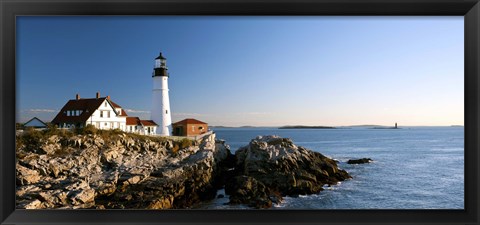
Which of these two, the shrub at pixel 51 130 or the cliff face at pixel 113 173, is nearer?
the cliff face at pixel 113 173

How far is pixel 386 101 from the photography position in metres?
4.80

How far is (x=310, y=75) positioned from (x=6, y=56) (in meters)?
3.66

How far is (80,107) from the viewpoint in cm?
371

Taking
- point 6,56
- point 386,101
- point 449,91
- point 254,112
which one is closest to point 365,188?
point 386,101

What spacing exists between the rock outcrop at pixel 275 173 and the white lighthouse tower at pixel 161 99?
1243mm

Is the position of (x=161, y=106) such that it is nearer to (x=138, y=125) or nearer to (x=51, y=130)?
(x=138, y=125)

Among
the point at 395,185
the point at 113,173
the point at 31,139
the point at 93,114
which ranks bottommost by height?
the point at 395,185

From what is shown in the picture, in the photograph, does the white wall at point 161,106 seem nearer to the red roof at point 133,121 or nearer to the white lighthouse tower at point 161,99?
the white lighthouse tower at point 161,99

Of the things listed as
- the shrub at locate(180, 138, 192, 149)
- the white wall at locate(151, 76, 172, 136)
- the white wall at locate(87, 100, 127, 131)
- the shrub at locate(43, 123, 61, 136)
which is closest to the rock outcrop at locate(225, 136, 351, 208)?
the shrub at locate(180, 138, 192, 149)

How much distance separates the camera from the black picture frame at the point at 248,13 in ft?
4.40

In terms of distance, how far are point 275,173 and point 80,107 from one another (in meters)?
2.76

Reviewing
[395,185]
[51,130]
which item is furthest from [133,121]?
[395,185]

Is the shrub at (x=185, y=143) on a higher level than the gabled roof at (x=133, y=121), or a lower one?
lower

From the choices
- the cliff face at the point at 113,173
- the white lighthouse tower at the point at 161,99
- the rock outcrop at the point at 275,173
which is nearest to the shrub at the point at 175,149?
the cliff face at the point at 113,173
